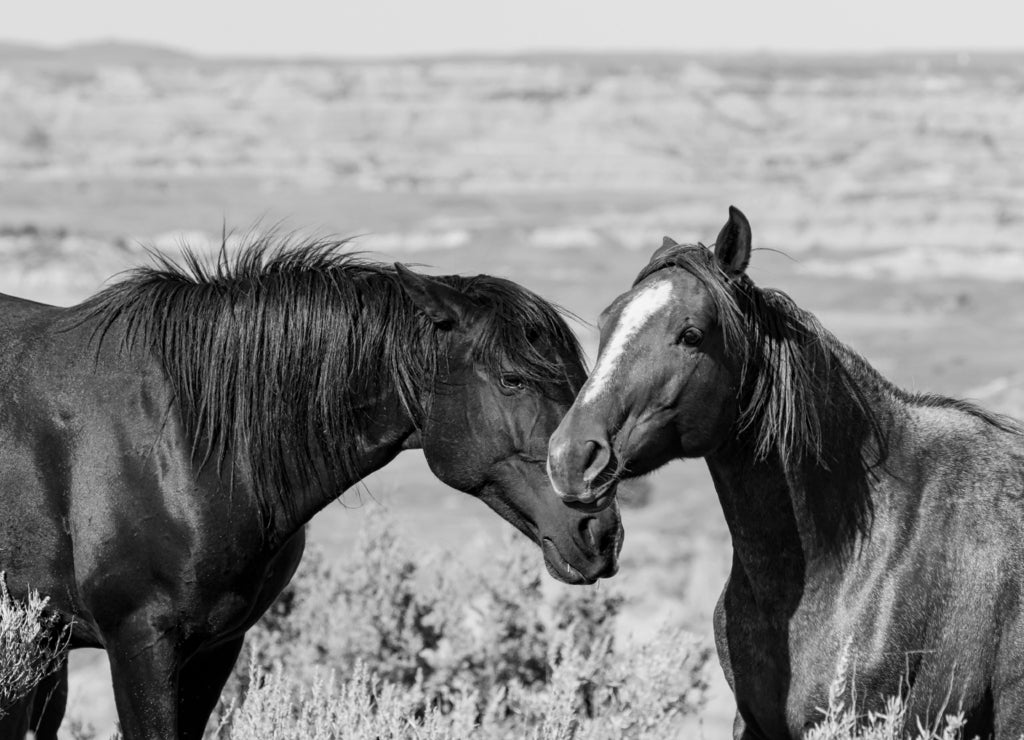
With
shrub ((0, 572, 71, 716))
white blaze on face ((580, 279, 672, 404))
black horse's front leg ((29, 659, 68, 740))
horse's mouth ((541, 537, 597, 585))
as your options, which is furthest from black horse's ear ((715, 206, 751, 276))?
black horse's front leg ((29, 659, 68, 740))

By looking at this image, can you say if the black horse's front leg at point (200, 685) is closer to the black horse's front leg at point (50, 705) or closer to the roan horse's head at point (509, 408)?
the black horse's front leg at point (50, 705)

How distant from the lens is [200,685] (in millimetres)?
4449

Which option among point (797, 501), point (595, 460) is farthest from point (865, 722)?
point (595, 460)

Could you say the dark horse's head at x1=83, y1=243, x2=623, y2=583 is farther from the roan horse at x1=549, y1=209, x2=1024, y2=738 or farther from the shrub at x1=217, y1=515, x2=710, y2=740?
the shrub at x1=217, y1=515, x2=710, y2=740

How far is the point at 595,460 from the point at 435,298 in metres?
0.83

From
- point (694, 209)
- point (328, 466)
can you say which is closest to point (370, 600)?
point (328, 466)

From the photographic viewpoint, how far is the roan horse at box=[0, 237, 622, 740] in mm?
4062

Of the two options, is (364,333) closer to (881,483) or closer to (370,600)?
(881,483)

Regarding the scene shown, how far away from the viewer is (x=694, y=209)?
53500mm

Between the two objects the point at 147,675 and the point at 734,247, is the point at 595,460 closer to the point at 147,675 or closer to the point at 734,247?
the point at 734,247

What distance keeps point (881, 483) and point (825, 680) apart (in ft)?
2.03

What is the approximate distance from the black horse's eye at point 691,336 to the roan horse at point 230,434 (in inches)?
19.4

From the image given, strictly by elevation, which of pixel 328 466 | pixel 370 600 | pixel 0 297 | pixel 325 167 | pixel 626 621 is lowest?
pixel 325 167

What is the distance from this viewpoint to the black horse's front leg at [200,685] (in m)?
4.43
